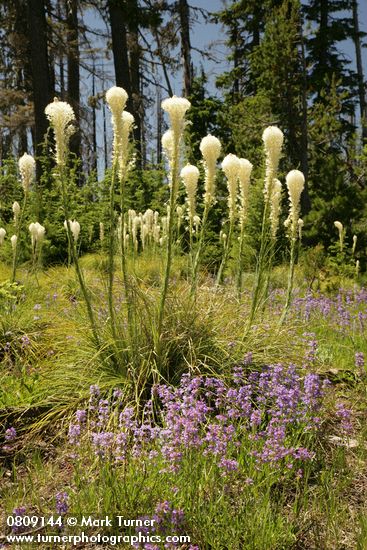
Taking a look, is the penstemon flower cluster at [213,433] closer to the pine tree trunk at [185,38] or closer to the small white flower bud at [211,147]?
the small white flower bud at [211,147]

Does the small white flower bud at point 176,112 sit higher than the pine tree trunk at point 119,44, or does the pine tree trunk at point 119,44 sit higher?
the pine tree trunk at point 119,44

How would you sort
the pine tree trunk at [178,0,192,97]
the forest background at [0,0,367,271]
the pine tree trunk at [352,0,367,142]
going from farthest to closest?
the pine tree trunk at [352,0,367,142]
the pine tree trunk at [178,0,192,97]
the forest background at [0,0,367,271]

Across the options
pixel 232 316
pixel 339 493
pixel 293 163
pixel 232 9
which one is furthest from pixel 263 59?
pixel 339 493

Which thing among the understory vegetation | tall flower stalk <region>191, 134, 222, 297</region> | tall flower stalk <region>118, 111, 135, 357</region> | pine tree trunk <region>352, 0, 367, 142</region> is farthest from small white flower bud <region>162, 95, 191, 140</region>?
pine tree trunk <region>352, 0, 367, 142</region>

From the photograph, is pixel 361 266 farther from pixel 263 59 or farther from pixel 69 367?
pixel 69 367

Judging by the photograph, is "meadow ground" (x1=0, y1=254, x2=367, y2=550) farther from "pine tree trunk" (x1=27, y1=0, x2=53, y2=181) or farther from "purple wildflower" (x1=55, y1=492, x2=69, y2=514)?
"pine tree trunk" (x1=27, y1=0, x2=53, y2=181)

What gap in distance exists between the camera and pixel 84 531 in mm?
2168

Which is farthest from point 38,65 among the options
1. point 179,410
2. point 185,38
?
point 179,410

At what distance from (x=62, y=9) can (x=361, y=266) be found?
18179 mm

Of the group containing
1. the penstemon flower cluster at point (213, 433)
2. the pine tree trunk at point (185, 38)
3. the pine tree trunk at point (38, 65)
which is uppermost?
the pine tree trunk at point (185, 38)

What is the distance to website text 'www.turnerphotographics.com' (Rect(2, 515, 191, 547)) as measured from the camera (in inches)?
79.5

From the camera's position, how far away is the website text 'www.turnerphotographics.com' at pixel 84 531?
2.02 meters

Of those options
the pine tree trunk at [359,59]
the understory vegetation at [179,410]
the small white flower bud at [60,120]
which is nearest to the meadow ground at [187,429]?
the understory vegetation at [179,410]

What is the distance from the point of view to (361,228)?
10.7m
